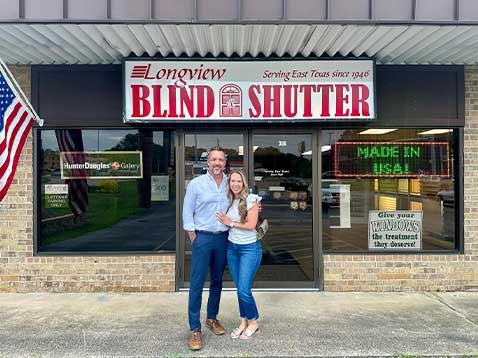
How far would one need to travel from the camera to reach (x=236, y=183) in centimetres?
428

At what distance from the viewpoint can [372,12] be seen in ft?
14.1

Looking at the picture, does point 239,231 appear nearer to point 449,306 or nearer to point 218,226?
point 218,226

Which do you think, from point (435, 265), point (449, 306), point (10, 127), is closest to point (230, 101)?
point (10, 127)

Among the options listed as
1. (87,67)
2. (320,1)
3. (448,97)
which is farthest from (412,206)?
(87,67)

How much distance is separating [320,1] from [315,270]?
3.56m

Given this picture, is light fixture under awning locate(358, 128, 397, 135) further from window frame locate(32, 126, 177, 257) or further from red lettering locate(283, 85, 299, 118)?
window frame locate(32, 126, 177, 257)

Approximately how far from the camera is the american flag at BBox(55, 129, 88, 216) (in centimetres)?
609

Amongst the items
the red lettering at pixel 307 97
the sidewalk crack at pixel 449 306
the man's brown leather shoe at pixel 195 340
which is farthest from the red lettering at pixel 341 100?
the man's brown leather shoe at pixel 195 340

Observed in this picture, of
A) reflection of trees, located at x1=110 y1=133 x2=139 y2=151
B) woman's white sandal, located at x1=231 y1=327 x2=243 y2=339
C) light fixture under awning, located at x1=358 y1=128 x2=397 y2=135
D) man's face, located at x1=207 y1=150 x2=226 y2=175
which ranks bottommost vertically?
woman's white sandal, located at x1=231 y1=327 x2=243 y2=339

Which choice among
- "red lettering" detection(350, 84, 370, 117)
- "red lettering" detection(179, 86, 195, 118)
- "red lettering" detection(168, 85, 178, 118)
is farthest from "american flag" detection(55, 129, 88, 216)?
"red lettering" detection(350, 84, 370, 117)

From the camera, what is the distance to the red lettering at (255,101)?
5.76 metres

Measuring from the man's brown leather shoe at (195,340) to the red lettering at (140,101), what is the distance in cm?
288

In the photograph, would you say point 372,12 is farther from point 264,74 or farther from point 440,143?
point 440,143

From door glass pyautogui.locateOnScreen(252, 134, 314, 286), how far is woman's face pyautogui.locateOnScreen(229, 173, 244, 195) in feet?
6.00
